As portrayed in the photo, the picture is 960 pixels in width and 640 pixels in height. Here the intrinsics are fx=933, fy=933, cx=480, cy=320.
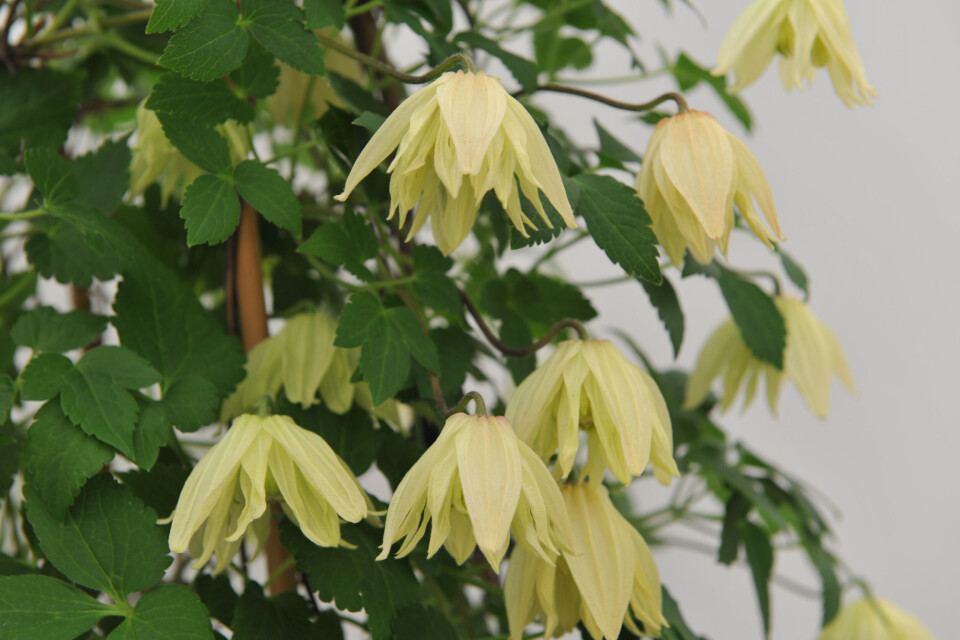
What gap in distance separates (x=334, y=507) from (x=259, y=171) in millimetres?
188

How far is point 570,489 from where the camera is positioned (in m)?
0.53

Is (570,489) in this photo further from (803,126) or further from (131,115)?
(803,126)

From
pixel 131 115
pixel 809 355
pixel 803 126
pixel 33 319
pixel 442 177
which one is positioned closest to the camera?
pixel 442 177

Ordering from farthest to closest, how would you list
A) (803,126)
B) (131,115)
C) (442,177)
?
(803,126)
(131,115)
(442,177)

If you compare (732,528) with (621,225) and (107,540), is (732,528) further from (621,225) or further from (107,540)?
(107,540)

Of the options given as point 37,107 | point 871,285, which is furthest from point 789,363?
point 871,285

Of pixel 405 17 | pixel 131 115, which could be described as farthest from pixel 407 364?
pixel 131 115

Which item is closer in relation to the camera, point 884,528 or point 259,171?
point 259,171

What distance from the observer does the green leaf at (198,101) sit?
0.50 metres

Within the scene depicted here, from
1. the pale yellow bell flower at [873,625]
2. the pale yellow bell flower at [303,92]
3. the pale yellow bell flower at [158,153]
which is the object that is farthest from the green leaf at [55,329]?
the pale yellow bell flower at [873,625]

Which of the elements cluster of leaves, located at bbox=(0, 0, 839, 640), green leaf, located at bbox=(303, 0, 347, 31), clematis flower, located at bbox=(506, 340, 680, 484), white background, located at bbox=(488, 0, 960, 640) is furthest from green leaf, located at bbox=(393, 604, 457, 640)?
white background, located at bbox=(488, 0, 960, 640)

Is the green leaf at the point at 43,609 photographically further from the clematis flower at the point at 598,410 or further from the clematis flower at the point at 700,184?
the clematis flower at the point at 700,184

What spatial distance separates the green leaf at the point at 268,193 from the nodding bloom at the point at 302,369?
10 centimetres

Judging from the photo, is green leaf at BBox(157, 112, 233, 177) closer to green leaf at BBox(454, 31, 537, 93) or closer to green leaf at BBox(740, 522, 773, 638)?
green leaf at BBox(454, 31, 537, 93)
